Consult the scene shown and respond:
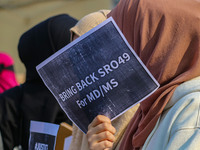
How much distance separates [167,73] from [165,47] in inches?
3.2

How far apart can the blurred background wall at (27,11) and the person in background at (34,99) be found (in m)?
4.54

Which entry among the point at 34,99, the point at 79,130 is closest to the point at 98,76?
the point at 79,130

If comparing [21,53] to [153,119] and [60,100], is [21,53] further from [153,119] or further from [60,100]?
[153,119]

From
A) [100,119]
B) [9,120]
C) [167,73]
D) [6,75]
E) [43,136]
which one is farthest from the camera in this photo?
[6,75]

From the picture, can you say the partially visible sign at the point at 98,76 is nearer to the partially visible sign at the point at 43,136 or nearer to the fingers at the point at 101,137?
the fingers at the point at 101,137

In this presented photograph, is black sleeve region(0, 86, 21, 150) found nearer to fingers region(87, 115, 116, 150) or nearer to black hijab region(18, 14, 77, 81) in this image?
black hijab region(18, 14, 77, 81)

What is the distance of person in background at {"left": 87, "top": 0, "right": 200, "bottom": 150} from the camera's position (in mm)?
977

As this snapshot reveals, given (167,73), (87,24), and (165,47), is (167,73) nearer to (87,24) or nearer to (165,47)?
(165,47)

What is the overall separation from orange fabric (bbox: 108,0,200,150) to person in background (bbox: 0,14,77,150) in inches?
48.9

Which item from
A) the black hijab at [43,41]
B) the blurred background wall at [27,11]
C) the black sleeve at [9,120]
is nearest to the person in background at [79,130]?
the black hijab at [43,41]

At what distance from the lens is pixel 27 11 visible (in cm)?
740

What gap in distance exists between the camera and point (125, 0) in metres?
1.27

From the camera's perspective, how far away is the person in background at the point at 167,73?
0.98 metres

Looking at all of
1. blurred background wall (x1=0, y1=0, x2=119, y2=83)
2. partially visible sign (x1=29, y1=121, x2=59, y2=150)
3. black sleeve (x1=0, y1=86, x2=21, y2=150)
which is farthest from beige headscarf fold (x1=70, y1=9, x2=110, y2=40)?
blurred background wall (x1=0, y1=0, x2=119, y2=83)
